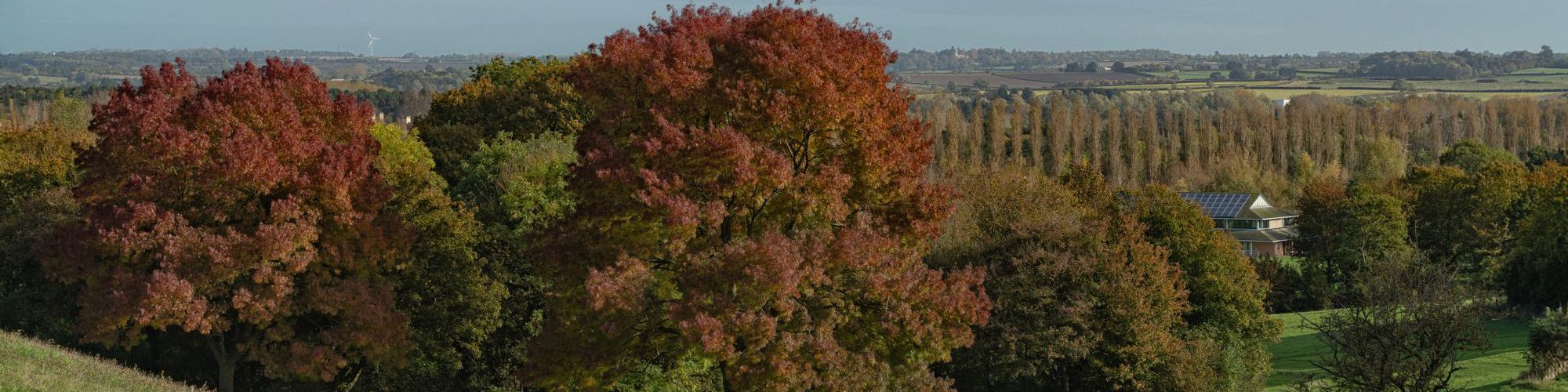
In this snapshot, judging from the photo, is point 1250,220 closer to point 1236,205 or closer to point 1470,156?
point 1236,205

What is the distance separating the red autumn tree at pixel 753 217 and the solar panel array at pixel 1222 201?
8192 centimetres

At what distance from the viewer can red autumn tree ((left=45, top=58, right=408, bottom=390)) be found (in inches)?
1036

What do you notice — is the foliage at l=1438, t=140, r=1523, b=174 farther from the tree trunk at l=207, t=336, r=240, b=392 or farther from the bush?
the tree trunk at l=207, t=336, r=240, b=392

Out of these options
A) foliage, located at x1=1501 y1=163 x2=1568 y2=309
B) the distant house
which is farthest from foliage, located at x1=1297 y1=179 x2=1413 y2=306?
foliage, located at x1=1501 y1=163 x2=1568 y2=309

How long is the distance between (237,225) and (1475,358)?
120ft

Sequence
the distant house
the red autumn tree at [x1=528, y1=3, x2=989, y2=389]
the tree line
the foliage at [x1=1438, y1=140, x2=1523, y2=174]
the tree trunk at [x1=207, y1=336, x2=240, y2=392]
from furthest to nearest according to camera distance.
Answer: the tree line, the foliage at [x1=1438, y1=140, x2=1523, y2=174], the distant house, the tree trunk at [x1=207, y1=336, x2=240, y2=392], the red autumn tree at [x1=528, y1=3, x2=989, y2=389]

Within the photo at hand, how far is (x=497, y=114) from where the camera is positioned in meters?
60.1

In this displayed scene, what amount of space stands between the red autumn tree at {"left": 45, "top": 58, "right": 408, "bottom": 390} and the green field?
20.7 metres

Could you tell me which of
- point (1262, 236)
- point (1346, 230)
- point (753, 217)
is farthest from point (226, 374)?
point (1262, 236)

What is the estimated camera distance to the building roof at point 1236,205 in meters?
101

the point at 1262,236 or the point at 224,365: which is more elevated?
the point at 224,365

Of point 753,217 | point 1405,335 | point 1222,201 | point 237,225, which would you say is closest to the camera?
point 753,217

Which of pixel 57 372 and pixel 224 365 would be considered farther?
pixel 224 365

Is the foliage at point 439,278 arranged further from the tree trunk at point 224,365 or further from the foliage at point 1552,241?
the foliage at point 1552,241
